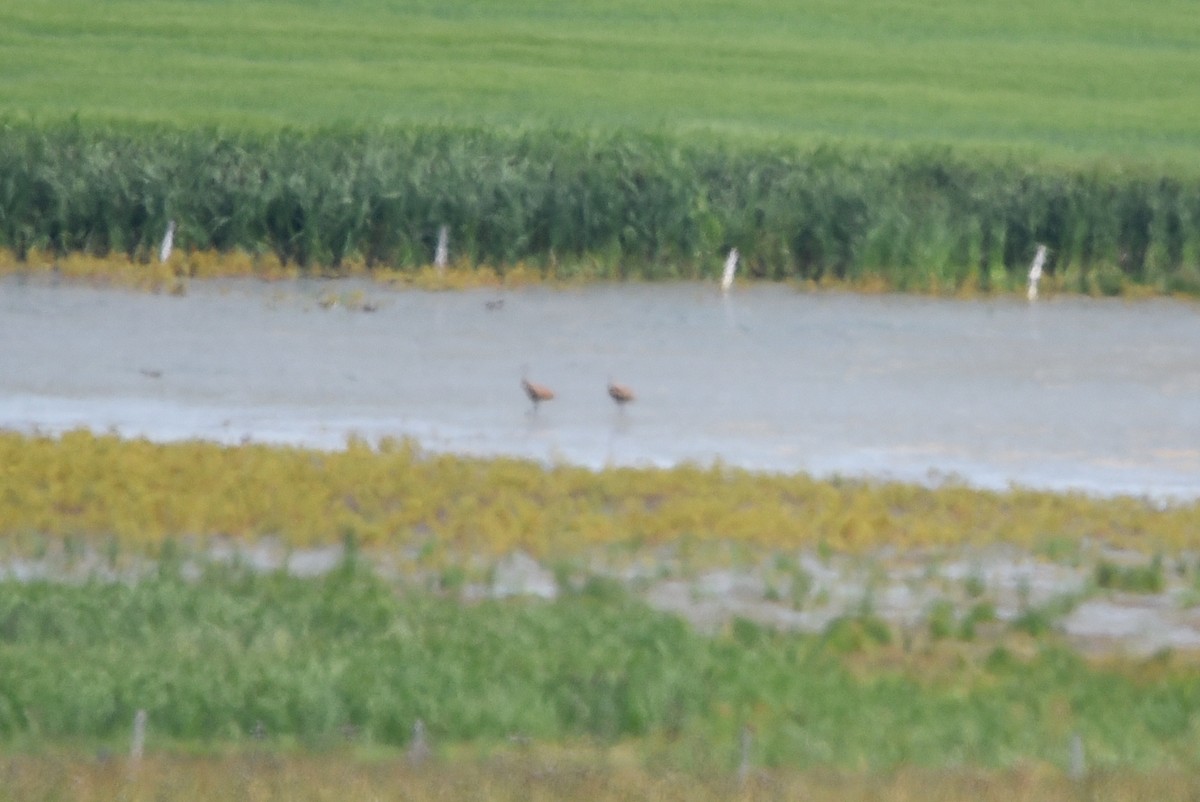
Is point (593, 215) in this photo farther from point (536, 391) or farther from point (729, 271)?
point (536, 391)

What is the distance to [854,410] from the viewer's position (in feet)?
64.0

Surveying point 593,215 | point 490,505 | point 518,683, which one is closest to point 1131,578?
point 490,505

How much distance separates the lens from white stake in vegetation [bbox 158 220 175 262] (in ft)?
87.1

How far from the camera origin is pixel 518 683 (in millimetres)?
10695

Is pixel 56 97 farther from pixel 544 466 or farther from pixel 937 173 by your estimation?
pixel 544 466

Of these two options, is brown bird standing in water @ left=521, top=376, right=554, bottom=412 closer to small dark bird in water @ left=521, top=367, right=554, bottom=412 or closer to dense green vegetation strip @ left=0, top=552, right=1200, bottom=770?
small dark bird in water @ left=521, top=367, right=554, bottom=412

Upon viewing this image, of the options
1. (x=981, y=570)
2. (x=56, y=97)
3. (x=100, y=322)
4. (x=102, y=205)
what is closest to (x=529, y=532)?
(x=981, y=570)

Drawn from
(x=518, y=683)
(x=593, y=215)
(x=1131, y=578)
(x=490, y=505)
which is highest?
(x=518, y=683)

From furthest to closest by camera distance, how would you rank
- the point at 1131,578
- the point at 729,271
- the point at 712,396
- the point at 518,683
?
the point at 729,271, the point at 712,396, the point at 1131,578, the point at 518,683

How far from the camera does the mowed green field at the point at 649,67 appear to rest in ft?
118

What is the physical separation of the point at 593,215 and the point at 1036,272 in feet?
16.4

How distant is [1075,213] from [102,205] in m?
11.1

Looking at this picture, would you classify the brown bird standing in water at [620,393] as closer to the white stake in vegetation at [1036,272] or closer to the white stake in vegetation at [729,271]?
the white stake in vegetation at [729,271]

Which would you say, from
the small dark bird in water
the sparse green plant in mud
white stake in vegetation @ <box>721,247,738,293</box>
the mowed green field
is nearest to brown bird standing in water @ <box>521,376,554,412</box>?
the small dark bird in water
